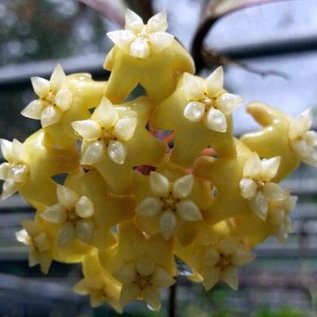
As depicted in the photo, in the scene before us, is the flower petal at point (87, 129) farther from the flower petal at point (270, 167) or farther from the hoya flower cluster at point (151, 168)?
the flower petal at point (270, 167)

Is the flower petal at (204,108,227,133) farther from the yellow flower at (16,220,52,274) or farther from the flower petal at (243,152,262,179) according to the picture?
the yellow flower at (16,220,52,274)

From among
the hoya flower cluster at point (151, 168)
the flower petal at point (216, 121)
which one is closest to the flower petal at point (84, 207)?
the hoya flower cluster at point (151, 168)

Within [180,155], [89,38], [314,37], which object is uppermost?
[180,155]

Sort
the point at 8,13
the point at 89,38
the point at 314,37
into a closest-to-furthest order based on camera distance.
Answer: the point at 314,37, the point at 8,13, the point at 89,38

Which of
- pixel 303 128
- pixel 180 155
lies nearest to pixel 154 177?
pixel 180 155

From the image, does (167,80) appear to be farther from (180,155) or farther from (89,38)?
(89,38)

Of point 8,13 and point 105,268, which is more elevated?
point 105,268
